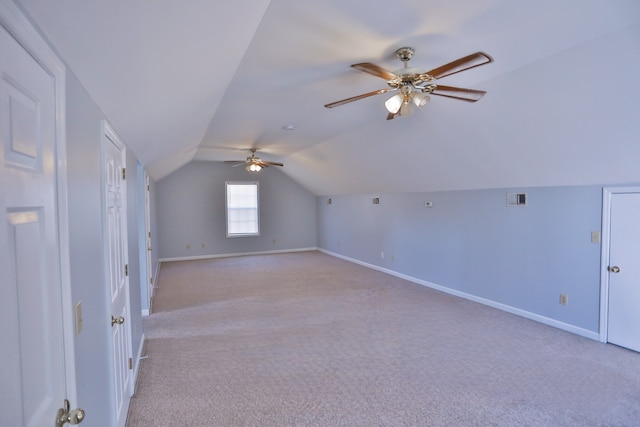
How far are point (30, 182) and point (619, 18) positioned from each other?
3191 mm

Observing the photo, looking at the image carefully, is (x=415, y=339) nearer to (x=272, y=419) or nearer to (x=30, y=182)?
(x=272, y=419)

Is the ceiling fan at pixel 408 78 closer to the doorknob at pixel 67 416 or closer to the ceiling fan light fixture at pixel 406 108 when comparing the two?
the ceiling fan light fixture at pixel 406 108

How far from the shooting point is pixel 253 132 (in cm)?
537

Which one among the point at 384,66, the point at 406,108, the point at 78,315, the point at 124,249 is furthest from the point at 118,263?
the point at 384,66

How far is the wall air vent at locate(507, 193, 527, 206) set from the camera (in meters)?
4.51

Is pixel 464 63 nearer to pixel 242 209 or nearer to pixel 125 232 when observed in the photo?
pixel 125 232

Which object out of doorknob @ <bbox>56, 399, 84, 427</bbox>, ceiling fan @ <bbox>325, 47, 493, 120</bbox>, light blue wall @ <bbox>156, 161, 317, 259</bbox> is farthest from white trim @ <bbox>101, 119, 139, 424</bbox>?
light blue wall @ <bbox>156, 161, 317, 259</bbox>

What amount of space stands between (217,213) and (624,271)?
849 cm

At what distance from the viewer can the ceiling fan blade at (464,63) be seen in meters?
2.07

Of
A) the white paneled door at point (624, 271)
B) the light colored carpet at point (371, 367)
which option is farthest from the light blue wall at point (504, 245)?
the light colored carpet at point (371, 367)

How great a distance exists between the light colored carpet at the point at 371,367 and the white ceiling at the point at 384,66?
75.3 inches

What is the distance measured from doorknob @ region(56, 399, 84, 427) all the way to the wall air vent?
4.93 m

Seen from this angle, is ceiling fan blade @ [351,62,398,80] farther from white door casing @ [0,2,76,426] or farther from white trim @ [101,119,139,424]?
white door casing @ [0,2,76,426]

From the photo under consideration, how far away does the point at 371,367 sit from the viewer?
322 cm
